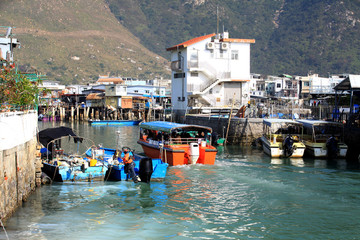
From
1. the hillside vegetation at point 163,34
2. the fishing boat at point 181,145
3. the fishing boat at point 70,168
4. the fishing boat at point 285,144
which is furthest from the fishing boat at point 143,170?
the hillside vegetation at point 163,34

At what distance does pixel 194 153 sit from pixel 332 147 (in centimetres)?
1169

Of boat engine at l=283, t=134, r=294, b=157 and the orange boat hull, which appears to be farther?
boat engine at l=283, t=134, r=294, b=157

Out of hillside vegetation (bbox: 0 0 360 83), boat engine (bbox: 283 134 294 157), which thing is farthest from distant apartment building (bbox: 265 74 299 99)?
boat engine (bbox: 283 134 294 157)

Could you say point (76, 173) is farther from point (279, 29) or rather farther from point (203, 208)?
point (279, 29)

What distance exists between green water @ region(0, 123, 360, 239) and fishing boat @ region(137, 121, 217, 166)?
159cm

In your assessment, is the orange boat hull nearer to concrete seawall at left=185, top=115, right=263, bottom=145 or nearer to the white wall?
the white wall

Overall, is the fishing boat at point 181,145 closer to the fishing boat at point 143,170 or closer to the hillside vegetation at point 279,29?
the fishing boat at point 143,170

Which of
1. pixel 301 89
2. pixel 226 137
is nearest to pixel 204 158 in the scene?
pixel 226 137

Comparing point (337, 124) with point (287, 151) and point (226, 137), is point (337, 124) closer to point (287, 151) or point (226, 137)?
point (287, 151)

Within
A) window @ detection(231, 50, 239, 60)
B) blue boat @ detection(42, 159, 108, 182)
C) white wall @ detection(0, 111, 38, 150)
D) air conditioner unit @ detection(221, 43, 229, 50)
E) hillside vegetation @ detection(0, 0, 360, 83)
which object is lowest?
blue boat @ detection(42, 159, 108, 182)

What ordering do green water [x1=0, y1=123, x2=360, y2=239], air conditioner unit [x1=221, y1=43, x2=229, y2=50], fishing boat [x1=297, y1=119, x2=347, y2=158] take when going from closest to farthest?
green water [x1=0, y1=123, x2=360, y2=239] → fishing boat [x1=297, y1=119, x2=347, y2=158] → air conditioner unit [x1=221, y1=43, x2=229, y2=50]

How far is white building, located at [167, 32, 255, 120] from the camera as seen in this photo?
5769cm

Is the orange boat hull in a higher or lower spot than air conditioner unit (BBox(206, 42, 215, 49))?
lower

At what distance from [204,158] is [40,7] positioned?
481 feet
